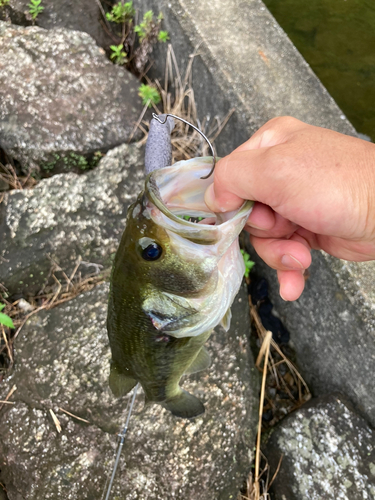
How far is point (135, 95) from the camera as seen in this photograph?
3646mm

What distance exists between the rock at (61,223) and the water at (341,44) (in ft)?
8.60

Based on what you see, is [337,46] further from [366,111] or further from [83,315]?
[83,315]

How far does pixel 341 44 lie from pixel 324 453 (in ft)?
13.9

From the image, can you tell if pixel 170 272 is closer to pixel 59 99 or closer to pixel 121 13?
pixel 59 99

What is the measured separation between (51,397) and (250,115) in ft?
8.58

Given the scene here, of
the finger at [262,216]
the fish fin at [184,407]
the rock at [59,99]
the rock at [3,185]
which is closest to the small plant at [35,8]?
the rock at [59,99]

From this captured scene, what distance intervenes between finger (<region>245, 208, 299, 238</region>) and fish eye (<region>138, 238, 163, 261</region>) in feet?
1.90

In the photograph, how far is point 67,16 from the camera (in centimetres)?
408

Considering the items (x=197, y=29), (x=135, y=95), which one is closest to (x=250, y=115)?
(x=197, y=29)

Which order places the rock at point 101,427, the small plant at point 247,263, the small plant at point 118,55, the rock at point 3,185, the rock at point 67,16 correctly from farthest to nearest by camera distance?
the rock at point 67,16
the small plant at point 118,55
the rock at point 3,185
the small plant at point 247,263
the rock at point 101,427

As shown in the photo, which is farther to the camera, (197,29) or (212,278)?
(197,29)

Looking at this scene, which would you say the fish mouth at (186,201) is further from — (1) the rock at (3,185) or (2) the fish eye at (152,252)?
(1) the rock at (3,185)

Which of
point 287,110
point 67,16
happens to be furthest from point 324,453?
point 67,16

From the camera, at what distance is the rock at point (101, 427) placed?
238 cm
